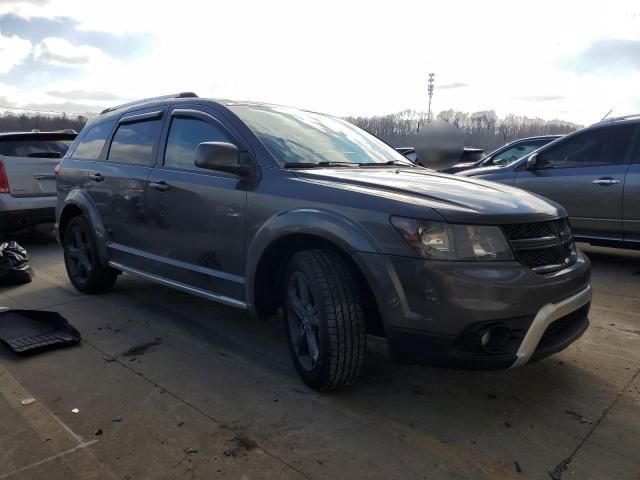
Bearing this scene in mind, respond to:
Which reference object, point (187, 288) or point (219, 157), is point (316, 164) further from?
point (187, 288)

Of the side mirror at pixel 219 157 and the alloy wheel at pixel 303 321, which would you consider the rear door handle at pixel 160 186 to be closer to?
the side mirror at pixel 219 157

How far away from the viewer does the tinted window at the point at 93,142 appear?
5004 millimetres

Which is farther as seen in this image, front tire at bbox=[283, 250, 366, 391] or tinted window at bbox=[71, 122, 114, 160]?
tinted window at bbox=[71, 122, 114, 160]

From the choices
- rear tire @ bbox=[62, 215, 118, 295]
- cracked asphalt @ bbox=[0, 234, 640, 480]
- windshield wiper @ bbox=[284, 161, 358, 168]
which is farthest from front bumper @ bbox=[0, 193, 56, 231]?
windshield wiper @ bbox=[284, 161, 358, 168]

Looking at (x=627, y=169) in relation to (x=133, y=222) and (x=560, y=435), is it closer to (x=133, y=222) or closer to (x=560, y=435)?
(x=560, y=435)

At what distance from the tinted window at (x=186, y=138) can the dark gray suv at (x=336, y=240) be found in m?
0.01

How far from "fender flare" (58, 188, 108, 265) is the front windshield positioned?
1826 mm

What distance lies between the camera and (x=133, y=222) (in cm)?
436

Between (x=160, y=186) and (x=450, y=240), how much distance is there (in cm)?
231

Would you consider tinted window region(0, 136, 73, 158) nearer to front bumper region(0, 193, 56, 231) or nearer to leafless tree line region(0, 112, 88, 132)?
front bumper region(0, 193, 56, 231)

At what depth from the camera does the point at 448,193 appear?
2941 millimetres

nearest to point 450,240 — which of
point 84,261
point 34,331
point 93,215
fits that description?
point 34,331

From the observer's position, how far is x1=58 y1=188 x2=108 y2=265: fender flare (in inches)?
188

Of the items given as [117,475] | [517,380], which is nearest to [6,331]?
[117,475]
